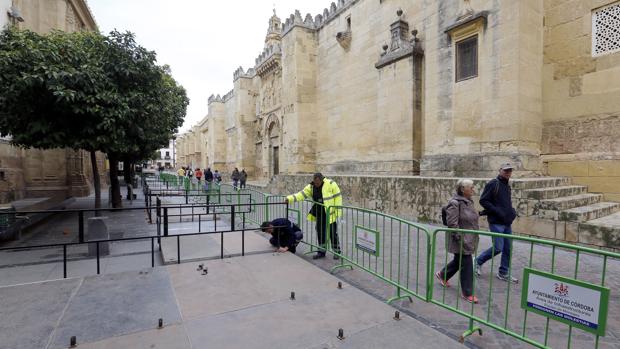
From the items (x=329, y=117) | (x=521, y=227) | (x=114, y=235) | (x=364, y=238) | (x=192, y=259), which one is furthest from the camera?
(x=329, y=117)

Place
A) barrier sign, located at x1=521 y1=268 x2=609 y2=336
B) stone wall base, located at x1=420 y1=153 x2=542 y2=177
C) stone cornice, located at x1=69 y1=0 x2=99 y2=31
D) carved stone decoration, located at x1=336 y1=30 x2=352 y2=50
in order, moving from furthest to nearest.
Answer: stone cornice, located at x1=69 y1=0 x2=99 y2=31
carved stone decoration, located at x1=336 y1=30 x2=352 y2=50
stone wall base, located at x1=420 y1=153 x2=542 y2=177
barrier sign, located at x1=521 y1=268 x2=609 y2=336

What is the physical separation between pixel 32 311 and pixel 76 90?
6.26m

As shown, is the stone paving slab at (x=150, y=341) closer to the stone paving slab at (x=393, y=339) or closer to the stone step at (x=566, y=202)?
the stone paving slab at (x=393, y=339)

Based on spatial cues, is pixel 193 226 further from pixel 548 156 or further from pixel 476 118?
Result: pixel 548 156

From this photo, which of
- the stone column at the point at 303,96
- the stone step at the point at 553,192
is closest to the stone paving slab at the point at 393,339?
the stone step at the point at 553,192

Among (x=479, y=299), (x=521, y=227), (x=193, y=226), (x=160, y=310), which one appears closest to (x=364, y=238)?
(x=479, y=299)

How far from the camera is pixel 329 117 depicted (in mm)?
16984

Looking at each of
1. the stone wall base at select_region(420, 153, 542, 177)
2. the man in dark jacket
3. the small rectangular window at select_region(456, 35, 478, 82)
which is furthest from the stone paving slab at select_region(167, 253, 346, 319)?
the small rectangular window at select_region(456, 35, 478, 82)

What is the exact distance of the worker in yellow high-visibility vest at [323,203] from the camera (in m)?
5.47

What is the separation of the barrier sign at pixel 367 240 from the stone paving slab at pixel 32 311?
3.52 m

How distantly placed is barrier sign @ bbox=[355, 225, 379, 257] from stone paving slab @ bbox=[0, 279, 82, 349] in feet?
11.5

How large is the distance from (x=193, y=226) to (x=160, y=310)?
577 centimetres

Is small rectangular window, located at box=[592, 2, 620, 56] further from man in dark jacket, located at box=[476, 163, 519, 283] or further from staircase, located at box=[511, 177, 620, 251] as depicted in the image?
man in dark jacket, located at box=[476, 163, 519, 283]

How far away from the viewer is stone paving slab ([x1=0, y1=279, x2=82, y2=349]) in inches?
114
